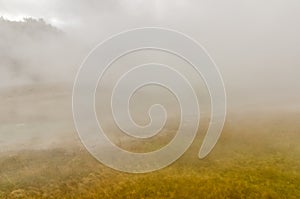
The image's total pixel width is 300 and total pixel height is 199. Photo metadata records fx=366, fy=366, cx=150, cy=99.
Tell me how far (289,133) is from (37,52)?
9749 cm

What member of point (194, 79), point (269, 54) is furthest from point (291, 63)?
point (194, 79)

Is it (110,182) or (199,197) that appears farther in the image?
(110,182)

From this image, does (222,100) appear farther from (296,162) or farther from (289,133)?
(296,162)

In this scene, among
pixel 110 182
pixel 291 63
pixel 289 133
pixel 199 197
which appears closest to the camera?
pixel 199 197

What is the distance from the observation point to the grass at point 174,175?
19047mm

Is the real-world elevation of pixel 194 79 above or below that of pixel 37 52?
below

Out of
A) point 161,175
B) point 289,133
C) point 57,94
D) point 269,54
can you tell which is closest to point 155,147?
point 161,175

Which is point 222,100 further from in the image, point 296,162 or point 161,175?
point 161,175

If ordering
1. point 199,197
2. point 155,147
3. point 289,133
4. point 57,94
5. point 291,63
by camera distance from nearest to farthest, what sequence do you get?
point 199,197 < point 155,147 < point 289,133 < point 57,94 < point 291,63

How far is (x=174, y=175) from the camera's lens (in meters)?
21.3

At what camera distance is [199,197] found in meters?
18.6

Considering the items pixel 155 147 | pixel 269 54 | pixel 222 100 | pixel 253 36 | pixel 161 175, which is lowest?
pixel 161 175

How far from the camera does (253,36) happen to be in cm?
11631

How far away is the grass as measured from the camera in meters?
19.0
